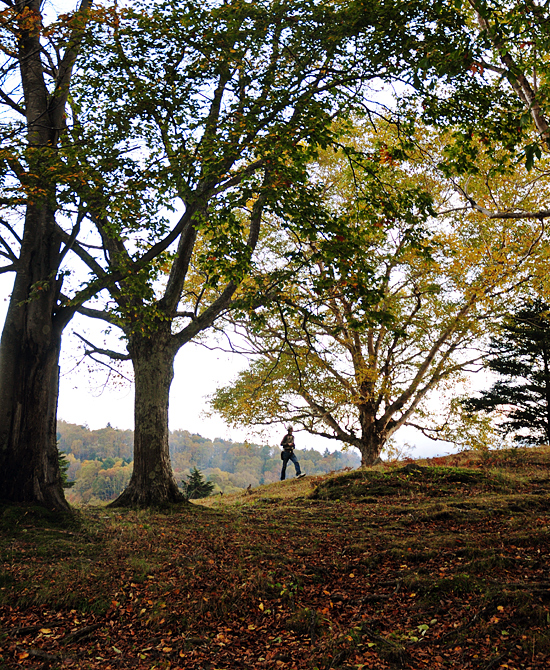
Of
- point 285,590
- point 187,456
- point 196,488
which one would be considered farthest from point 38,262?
point 187,456

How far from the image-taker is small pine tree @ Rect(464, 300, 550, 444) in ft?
70.3

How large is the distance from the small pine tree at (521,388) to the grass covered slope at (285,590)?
1507 centimetres

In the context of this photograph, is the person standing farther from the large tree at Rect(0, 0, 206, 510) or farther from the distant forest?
the distant forest

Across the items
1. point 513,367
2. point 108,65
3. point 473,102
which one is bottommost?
point 513,367

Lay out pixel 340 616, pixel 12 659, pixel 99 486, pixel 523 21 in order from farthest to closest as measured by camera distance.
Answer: pixel 99 486 < pixel 523 21 < pixel 340 616 < pixel 12 659

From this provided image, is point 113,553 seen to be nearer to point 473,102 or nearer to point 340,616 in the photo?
point 340,616

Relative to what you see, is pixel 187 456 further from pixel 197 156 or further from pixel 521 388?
pixel 197 156

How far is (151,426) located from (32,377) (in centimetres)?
289

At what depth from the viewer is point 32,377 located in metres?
8.47

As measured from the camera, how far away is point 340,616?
15.3 feet

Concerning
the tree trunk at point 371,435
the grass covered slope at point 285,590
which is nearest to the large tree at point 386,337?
the tree trunk at point 371,435

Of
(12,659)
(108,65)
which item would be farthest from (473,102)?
(12,659)

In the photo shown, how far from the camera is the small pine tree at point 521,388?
21.4 meters

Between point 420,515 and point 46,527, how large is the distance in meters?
6.13
